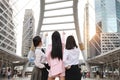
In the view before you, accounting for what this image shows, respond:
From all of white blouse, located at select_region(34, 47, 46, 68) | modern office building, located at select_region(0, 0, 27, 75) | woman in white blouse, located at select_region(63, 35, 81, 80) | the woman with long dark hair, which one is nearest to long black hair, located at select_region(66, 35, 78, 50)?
woman in white blouse, located at select_region(63, 35, 81, 80)

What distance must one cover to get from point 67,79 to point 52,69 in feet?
1.32

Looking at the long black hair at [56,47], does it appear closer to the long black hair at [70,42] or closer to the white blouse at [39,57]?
the long black hair at [70,42]

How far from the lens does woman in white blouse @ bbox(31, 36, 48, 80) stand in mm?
5668

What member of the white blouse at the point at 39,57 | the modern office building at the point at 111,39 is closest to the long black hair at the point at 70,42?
the white blouse at the point at 39,57

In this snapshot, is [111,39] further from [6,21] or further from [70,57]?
[70,57]

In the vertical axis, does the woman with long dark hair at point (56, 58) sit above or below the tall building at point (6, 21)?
below

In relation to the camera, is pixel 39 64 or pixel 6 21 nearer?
pixel 39 64

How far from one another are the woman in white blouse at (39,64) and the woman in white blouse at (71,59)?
0.44 meters

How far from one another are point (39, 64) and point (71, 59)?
641 mm

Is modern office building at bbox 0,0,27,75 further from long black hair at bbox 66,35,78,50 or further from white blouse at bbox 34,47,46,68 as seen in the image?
long black hair at bbox 66,35,78,50

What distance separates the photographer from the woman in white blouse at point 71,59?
5707 mm

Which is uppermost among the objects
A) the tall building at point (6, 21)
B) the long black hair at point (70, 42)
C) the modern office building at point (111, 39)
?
the tall building at point (6, 21)

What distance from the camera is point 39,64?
570 cm

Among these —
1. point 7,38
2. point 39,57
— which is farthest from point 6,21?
point 39,57
